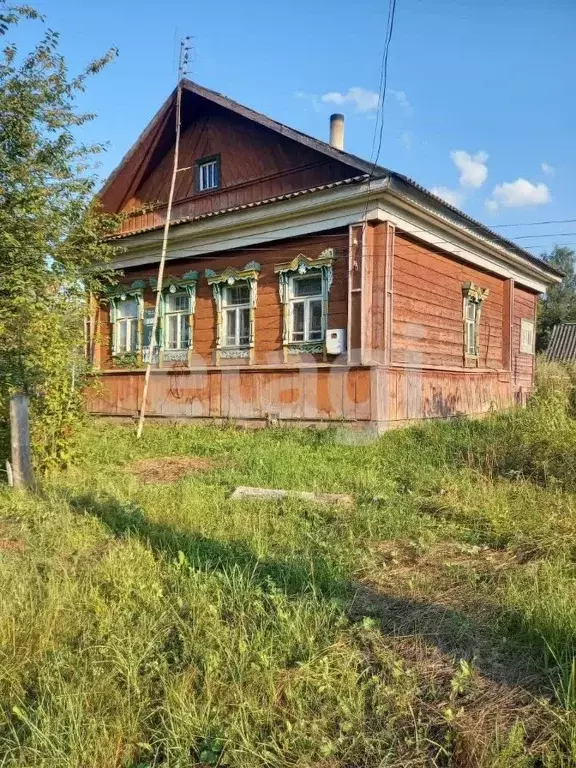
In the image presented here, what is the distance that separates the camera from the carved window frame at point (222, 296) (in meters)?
10.5

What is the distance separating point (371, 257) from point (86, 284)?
250 inches

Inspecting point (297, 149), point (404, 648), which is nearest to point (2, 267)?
point (297, 149)

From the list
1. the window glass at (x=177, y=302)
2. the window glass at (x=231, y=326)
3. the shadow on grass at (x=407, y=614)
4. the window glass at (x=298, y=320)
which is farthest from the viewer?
the window glass at (x=177, y=302)

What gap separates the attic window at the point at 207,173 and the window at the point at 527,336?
8.76m

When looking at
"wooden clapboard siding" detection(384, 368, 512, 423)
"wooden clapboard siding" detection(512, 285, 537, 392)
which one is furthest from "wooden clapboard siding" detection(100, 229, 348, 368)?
"wooden clapboard siding" detection(512, 285, 537, 392)

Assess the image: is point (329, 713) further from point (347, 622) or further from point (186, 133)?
point (186, 133)

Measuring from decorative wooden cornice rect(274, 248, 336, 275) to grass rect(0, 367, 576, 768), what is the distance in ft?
17.2

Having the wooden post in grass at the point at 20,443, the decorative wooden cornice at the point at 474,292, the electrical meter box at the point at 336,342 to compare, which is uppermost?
the decorative wooden cornice at the point at 474,292

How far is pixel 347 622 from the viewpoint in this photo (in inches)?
104

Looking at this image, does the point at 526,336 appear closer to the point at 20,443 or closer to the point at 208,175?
the point at 208,175

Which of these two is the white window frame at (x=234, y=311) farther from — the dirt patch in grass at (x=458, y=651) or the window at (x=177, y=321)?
the dirt patch in grass at (x=458, y=651)

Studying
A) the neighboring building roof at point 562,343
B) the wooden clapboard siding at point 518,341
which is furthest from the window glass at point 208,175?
the neighboring building roof at point 562,343

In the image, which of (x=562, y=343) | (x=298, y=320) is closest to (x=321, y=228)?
(x=298, y=320)

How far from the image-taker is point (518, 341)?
14266 mm
